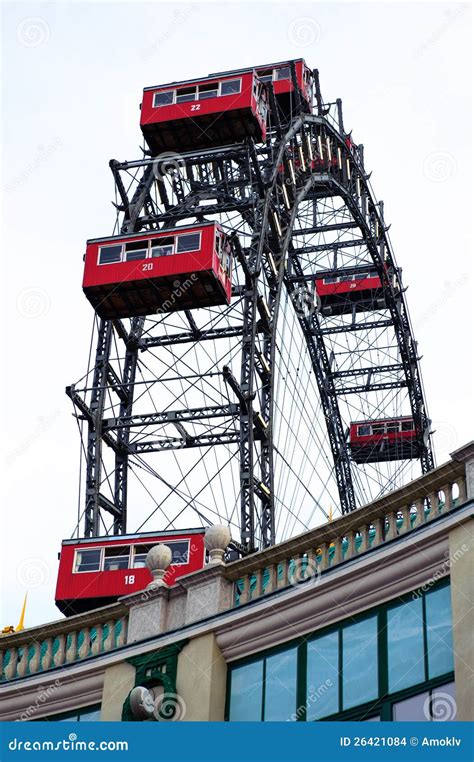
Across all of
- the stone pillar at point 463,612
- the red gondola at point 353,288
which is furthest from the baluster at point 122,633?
the red gondola at point 353,288

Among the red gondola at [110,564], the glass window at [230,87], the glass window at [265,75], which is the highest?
the glass window at [265,75]

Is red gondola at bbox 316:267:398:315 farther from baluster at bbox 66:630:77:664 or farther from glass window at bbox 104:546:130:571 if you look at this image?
baluster at bbox 66:630:77:664

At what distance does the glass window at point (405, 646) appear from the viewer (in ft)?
51.1

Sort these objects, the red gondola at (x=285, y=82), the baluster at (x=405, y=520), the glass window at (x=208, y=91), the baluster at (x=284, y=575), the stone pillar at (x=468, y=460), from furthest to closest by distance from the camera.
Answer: the red gondola at (x=285, y=82)
the glass window at (x=208, y=91)
the baluster at (x=284, y=575)
the baluster at (x=405, y=520)
the stone pillar at (x=468, y=460)

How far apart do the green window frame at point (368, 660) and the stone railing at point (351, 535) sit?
33.9 inches

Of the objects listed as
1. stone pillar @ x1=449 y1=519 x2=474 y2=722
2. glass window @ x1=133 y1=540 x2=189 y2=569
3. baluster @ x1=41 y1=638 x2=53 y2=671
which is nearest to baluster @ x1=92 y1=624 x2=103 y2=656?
baluster @ x1=41 y1=638 x2=53 y2=671

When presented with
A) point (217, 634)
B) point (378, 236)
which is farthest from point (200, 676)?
point (378, 236)

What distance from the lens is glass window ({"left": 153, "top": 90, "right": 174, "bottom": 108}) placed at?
47.4m

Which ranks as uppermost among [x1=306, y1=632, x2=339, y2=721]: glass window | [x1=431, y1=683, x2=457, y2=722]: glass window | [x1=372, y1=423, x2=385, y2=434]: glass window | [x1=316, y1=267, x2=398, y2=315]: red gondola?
[x1=316, y1=267, x2=398, y2=315]: red gondola

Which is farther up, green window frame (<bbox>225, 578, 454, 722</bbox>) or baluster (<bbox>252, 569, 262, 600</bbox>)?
baluster (<bbox>252, 569, 262, 600</bbox>)

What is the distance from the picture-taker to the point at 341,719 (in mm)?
16047

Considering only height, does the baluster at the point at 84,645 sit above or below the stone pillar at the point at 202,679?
above

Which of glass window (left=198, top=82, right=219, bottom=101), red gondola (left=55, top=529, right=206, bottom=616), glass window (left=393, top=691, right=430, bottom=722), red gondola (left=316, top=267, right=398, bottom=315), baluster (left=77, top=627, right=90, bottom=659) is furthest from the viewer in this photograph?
red gondola (left=316, top=267, right=398, bottom=315)

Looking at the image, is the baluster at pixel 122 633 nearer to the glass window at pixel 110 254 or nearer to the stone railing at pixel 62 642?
the stone railing at pixel 62 642
